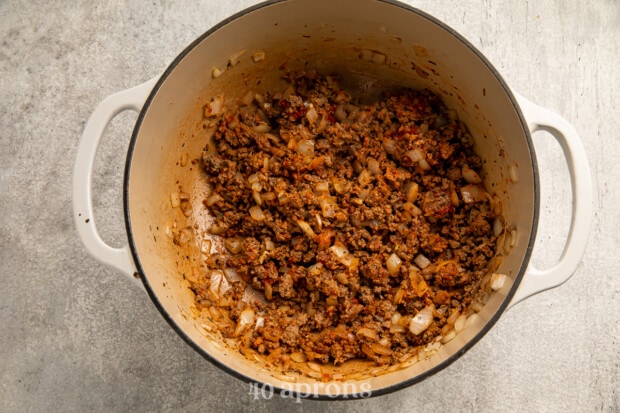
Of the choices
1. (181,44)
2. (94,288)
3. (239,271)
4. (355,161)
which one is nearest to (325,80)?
(355,161)

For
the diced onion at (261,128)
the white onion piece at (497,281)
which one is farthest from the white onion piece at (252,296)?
the white onion piece at (497,281)

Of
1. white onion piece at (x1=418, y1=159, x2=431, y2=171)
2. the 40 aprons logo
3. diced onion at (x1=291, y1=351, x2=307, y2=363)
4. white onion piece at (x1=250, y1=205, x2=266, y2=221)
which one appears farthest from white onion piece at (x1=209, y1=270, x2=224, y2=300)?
white onion piece at (x1=418, y1=159, x2=431, y2=171)

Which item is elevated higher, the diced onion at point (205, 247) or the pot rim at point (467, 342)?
the pot rim at point (467, 342)

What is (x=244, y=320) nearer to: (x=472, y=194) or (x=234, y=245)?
(x=234, y=245)

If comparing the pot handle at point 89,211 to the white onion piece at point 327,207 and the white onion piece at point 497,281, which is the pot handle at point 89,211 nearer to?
the white onion piece at point 327,207

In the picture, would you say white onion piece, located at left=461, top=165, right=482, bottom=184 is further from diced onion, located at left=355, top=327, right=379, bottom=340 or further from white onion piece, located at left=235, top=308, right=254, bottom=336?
white onion piece, located at left=235, top=308, right=254, bottom=336

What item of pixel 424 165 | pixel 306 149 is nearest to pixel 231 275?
pixel 306 149

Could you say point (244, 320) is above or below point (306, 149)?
below
